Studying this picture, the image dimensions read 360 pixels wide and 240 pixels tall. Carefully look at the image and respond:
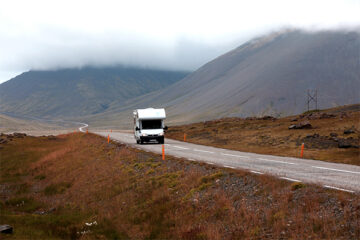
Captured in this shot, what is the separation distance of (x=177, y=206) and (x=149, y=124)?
23.3 meters

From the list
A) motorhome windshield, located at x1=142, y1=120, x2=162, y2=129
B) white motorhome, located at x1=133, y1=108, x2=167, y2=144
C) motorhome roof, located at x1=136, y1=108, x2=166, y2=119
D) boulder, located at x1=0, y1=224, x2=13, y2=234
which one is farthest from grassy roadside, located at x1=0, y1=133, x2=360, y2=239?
motorhome windshield, located at x1=142, y1=120, x2=162, y2=129

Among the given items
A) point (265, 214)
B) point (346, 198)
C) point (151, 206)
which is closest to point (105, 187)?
point (151, 206)

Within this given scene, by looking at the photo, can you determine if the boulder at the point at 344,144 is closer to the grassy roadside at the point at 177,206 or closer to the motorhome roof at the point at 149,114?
the motorhome roof at the point at 149,114

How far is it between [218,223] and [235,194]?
2.09 meters

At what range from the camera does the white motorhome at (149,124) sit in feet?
119

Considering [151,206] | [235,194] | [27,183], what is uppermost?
[235,194]

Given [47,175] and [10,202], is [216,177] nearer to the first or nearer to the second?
[10,202]

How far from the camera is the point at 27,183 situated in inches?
1193

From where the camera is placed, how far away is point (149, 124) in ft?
122

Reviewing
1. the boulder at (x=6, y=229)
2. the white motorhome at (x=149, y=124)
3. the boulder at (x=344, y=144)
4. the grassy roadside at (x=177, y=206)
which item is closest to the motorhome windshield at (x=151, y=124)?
the white motorhome at (x=149, y=124)

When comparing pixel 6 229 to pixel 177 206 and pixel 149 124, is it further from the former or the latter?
pixel 149 124

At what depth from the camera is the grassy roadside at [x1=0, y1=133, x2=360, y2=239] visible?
10.1 m

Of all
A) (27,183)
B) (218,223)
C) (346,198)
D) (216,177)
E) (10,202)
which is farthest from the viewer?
(27,183)

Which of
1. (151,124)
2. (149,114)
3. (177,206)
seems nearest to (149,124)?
(151,124)
